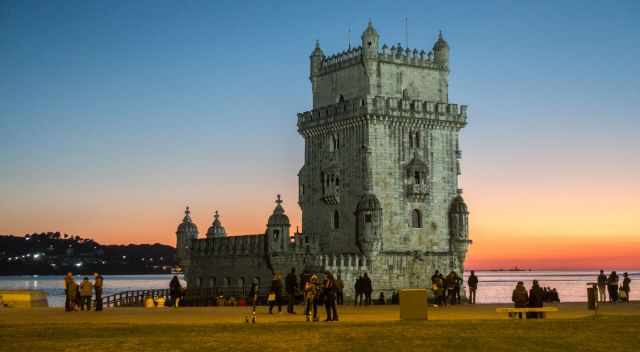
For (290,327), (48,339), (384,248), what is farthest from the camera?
(384,248)

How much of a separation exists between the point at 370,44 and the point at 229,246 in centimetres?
2116

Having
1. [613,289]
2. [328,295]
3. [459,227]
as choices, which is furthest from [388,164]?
[328,295]

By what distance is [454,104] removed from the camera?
9631cm

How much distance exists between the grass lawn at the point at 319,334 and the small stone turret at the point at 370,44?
43.0 m

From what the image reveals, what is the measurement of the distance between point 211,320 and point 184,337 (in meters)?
9.23

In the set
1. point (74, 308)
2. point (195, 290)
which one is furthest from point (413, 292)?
point (195, 290)

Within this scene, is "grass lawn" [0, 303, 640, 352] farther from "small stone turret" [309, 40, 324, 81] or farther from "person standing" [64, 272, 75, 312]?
"small stone turret" [309, 40, 324, 81]

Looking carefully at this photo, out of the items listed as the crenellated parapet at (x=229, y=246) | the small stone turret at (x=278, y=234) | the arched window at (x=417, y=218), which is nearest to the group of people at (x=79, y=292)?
the small stone turret at (x=278, y=234)

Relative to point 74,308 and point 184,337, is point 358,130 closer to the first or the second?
point 74,308

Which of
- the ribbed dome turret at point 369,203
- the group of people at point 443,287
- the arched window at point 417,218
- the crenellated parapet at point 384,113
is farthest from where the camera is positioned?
the arched window at point 417,218

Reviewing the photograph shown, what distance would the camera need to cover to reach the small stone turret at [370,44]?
3647 inches

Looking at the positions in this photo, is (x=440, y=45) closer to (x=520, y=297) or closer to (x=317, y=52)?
(x=317, y=52)

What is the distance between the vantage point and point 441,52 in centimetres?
9725

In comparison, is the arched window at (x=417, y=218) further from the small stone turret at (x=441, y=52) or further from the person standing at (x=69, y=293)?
the person standing at (x=69, y=293)
